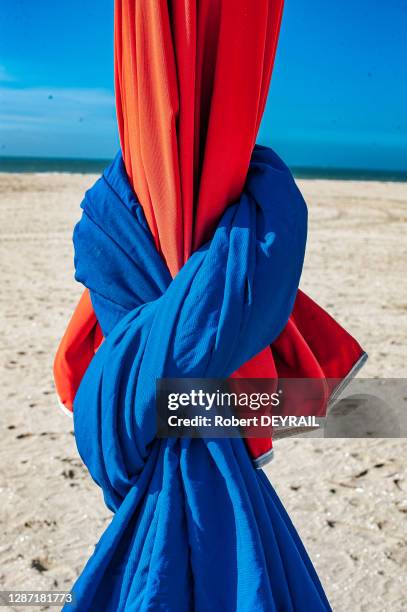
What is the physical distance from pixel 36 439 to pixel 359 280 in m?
5.25

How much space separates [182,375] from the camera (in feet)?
3.62

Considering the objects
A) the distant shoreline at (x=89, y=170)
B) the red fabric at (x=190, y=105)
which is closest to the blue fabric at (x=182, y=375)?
the red fabric at (x=190, y=105)

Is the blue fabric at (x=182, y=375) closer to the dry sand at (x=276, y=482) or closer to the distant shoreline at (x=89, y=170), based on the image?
A: the dry sand at (x=276, y=482)

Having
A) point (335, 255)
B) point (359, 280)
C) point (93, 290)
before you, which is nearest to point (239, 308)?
point (93, 290)

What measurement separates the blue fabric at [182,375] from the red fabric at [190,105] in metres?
0.05

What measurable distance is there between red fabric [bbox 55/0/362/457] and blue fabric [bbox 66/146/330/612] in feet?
0.15

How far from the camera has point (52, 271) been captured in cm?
830

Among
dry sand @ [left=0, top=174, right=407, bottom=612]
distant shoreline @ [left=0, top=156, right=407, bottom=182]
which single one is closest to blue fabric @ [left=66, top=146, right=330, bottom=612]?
dry sand @ [left=0, top=174, right=407, bottom=612]

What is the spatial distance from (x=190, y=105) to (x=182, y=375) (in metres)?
0.43

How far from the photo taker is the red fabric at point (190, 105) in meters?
1.09

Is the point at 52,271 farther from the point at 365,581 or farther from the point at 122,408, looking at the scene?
the point at 122,408

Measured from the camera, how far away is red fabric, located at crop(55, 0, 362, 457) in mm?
1094

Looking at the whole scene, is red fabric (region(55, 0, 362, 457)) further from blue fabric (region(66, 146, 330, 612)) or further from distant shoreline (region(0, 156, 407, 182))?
distant shoreline (region(0, 156, 407, 182))

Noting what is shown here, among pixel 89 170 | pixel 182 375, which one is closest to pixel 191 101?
pixel 182 375
